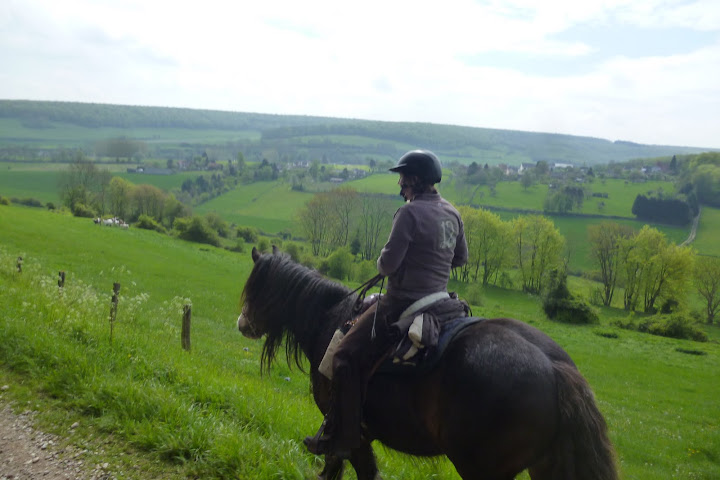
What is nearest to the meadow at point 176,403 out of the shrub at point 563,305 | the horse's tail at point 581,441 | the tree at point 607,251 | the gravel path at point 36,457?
the gravel path at point 36,457

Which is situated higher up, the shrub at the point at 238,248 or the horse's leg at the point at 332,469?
the horse's leg at the point at 332,469

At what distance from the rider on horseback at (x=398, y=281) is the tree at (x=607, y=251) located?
228 ft

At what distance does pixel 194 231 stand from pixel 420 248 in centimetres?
6121

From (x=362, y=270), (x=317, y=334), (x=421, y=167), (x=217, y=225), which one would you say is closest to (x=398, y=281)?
(x=421, y=167)

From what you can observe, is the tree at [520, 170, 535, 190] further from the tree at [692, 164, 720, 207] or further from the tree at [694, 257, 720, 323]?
the tree at [694, 257, 720, 323]

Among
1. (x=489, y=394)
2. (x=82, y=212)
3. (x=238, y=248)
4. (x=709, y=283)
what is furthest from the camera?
(x=82, y=212)

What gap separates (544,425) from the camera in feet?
11.0

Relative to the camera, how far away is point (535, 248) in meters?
68.1

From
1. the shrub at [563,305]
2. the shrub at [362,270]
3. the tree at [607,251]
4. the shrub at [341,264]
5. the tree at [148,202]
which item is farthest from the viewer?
the tree at [148,202]

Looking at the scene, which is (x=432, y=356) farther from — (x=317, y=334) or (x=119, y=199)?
(x=119, y=199)

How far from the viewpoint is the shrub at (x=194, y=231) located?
61594 mm

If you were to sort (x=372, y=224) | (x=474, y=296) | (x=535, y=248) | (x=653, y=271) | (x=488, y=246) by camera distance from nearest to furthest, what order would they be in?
(x=474, y=296) → (x=653, y=271) → (x=372, y=224) → (x=488, y=246) → (x=535, y=248)

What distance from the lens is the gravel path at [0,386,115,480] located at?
14.8ft

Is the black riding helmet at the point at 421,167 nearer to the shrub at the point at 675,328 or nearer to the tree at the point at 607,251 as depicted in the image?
the shrub at the point at 675,328
